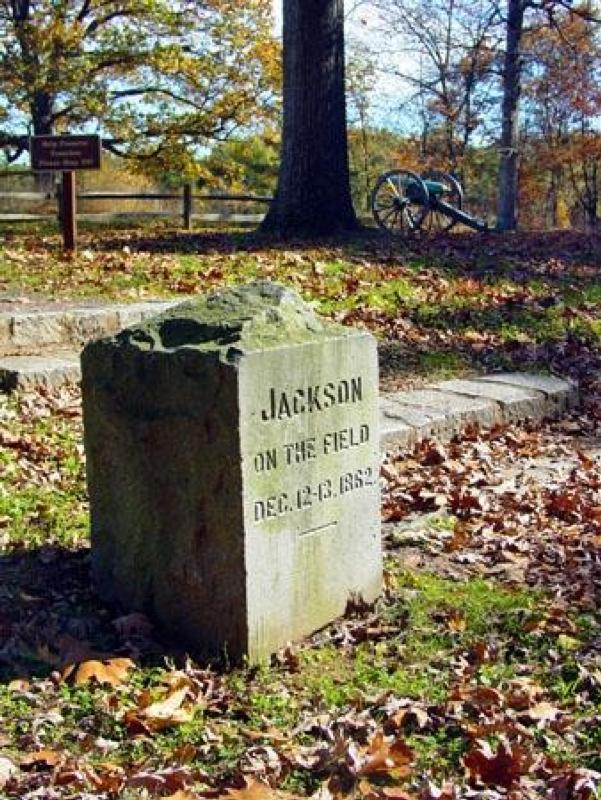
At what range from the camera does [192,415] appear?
11.4 feet

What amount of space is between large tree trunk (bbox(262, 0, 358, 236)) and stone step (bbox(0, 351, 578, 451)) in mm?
5158

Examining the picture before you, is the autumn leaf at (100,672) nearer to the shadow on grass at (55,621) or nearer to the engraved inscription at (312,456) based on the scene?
the shadow on grass at (55,621)

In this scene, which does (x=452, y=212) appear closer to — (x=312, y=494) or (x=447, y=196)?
(x=447, y=196)

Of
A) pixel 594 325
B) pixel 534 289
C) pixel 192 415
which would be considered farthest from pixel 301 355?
pixel 534 289

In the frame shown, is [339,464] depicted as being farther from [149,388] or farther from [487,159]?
[487,159]

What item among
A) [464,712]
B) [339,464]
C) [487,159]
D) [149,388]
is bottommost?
[464,712]

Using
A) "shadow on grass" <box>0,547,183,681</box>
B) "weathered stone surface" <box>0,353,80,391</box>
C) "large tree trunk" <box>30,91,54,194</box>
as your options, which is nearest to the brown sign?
"weathered stone surface" <box>0,353,80,391</box>

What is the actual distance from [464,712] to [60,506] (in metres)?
2.26

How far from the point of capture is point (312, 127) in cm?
1220

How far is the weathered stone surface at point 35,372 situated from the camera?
20.6 ft

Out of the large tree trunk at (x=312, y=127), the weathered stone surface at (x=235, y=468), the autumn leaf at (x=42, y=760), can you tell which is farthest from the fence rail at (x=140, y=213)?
the autumn leaf at (x=42, y=760)

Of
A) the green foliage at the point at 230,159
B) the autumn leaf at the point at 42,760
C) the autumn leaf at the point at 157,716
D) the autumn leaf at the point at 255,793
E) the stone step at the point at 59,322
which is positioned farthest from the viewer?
the green foliage at the point at 230,159

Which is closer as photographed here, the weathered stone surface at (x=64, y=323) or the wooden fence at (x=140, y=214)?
the weathered stone surface at (x=64, y=323)

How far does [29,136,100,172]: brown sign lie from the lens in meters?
10.6
